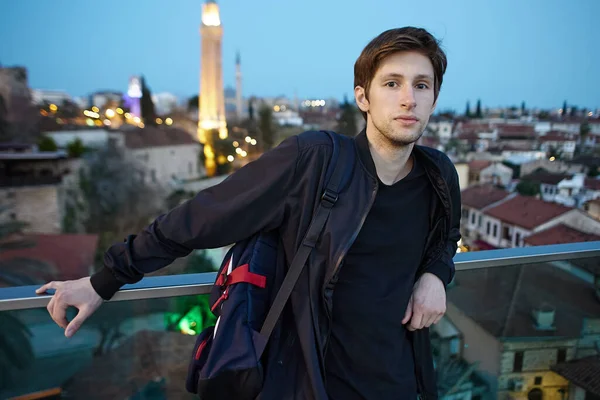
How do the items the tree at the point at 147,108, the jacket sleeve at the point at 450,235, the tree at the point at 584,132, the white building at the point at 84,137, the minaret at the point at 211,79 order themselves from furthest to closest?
the minaret at the point at 211,79, the tree at the point at 147,108, the tree at the point at 584,132, the white building at the point at 84,137, the jacket sleeve at the point at 450,235

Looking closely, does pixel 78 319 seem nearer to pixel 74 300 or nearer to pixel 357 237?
pixel 74 300

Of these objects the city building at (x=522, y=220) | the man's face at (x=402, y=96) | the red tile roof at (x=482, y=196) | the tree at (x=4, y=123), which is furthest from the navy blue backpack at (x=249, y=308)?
the tree at (x=4, y=123)

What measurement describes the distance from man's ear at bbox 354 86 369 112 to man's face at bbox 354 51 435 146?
0.15ft

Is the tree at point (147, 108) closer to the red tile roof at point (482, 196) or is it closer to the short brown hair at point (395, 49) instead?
the red tile roof at point (482, 196)

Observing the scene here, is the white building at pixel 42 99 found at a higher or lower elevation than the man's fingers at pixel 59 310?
higher

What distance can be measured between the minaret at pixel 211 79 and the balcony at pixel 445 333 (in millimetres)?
37121

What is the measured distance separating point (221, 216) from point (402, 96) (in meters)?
0.49

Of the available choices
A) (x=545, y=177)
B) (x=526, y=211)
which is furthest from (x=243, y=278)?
(x=545, y=177)

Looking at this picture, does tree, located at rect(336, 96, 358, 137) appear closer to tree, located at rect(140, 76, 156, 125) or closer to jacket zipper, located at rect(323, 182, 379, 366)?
tree, located at rect(140, 76, 156, 125)

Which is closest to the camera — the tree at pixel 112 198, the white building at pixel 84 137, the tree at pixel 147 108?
the tree at pixel 112 198

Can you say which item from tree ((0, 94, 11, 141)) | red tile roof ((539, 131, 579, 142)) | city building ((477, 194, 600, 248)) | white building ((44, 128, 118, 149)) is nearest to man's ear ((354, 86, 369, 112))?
city building ((477, 194, 600, 248))

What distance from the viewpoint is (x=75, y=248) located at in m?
16.4

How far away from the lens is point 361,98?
4.08 ft

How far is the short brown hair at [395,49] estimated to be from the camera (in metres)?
1.15
